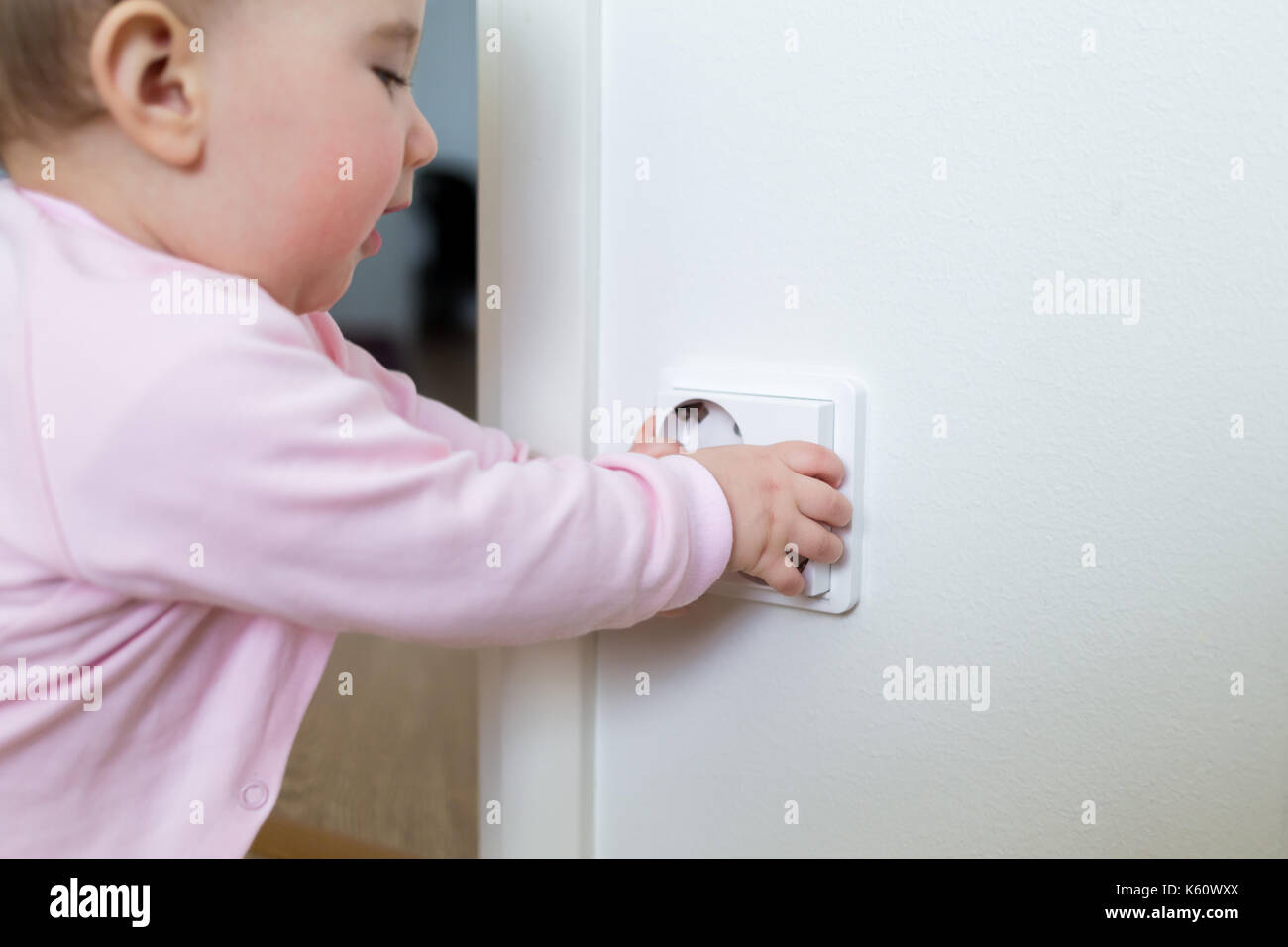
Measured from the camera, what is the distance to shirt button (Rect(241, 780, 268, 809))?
20.4 inches

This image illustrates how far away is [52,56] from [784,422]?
0.35m

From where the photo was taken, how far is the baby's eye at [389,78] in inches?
19.0

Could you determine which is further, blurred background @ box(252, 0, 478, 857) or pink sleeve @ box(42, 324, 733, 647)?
blurred background @ box(252, 0, 478, 857)

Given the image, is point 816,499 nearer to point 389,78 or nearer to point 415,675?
point 389,78

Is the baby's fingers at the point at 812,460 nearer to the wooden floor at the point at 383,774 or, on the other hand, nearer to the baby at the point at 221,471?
the baby at the point at 221,471

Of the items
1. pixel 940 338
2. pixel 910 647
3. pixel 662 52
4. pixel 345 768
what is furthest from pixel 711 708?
pixel 345 768

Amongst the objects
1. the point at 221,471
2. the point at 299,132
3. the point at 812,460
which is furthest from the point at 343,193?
the point at 812,460

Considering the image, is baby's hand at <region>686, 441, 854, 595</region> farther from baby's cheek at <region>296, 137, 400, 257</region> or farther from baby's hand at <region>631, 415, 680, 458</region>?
baby's cheek at <region>296, 137, 400, 257</region>

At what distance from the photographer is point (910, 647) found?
20.5 inches

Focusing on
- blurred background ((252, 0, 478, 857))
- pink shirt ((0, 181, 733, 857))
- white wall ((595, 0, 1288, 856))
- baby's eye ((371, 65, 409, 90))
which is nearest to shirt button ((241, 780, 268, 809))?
pink shirt ((0, 181, 733, 857))

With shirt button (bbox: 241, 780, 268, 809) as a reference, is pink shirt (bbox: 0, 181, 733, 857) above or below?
above

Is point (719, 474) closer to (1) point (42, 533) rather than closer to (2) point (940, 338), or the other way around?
(2) point (940, 338)

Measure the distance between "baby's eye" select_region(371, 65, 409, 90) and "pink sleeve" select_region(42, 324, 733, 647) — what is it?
0.13 meters

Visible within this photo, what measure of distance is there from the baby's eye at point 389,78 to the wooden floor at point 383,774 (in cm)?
94
